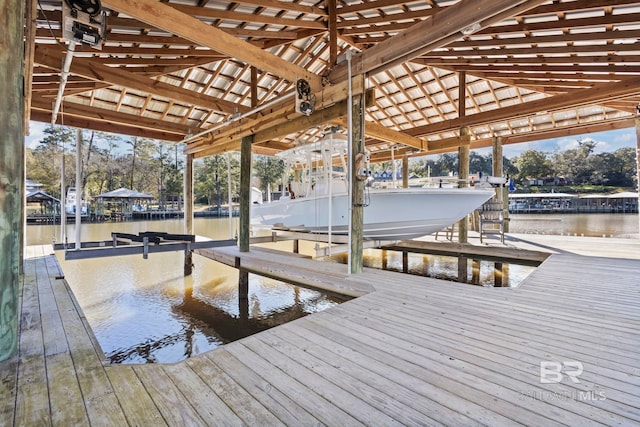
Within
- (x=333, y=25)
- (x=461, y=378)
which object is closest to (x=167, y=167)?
(x=333, y=25)

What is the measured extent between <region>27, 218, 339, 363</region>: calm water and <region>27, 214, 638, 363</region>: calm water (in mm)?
11

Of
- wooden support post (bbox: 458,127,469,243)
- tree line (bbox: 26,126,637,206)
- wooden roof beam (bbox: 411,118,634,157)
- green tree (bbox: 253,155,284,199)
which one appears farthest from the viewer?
green tree (bbox: 253,155,284,199)

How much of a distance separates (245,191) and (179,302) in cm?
254

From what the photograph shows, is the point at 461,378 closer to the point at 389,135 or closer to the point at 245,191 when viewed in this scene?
the point at 245,191

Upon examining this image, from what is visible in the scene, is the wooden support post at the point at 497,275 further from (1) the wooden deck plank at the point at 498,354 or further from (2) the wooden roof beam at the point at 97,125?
(2) the wooden roof beam at the point at 97,125

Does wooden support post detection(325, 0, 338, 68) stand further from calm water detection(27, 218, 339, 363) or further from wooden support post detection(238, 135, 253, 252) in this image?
calm water detection(27, 218, 339, 363)

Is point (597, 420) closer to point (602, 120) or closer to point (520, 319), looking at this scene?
point (520, 319)

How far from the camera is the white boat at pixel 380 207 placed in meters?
5.21

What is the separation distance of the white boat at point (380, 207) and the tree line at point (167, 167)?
14823mm

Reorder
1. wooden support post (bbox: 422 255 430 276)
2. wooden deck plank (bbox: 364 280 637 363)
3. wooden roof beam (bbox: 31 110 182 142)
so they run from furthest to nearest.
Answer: wooden support post (bbox: 422 255 430 276), wooden roof beam (bbox: 31 110 182 142), wooden deck plank (bbox: 364 280 637 363)

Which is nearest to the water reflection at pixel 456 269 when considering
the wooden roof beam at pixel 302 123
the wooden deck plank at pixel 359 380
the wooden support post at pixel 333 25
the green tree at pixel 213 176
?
the wooden roof beam at pixel 302 123

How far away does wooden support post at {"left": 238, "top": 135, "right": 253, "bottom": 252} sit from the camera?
21.7 ft

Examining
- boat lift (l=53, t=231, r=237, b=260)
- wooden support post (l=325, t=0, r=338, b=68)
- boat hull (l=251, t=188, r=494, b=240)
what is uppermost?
wooden support post (l=325, t=0, r=338, b=68)

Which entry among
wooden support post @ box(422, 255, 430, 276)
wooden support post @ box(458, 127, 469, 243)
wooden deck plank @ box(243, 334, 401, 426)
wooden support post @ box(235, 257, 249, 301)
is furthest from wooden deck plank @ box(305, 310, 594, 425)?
wooden support post @ box(458, 127, 469, 243)
